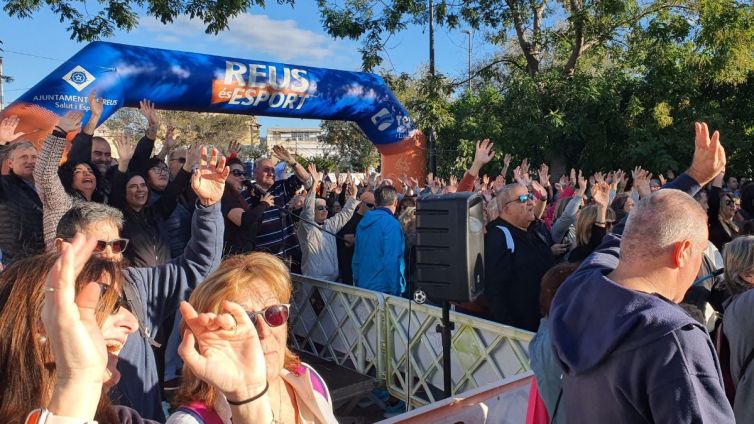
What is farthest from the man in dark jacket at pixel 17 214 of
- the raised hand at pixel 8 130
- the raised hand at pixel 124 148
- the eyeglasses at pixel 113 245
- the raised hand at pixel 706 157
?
the raised hand at pixel 706 157

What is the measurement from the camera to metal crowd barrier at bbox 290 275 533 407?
406cm

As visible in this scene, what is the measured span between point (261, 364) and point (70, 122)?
135 inches

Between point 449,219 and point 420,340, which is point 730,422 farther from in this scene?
point 420,340

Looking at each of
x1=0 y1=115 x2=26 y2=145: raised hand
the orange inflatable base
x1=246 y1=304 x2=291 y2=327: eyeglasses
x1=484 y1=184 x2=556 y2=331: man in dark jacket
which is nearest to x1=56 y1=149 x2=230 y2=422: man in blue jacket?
x1=246 y1=304 x2=291 y2=327: eyeglasses

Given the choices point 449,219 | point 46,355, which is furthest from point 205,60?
point 46,355

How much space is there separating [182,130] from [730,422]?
1738 inches

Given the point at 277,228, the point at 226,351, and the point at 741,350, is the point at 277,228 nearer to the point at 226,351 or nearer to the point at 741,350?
the point at 741,350

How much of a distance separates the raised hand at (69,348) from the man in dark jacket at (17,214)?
134 inches

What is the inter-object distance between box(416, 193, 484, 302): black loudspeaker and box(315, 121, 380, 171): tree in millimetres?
27640

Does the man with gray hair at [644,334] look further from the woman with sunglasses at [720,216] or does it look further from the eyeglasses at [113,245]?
the woman with sunglasses at [720,216]

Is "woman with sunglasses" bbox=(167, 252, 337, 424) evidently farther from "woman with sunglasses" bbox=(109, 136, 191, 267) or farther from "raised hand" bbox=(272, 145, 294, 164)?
"raised hand" bbox=(272, 145, 294, 164)

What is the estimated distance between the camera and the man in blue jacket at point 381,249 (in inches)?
215

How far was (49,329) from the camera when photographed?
116 cm

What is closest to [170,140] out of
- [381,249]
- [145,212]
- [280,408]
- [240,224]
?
[240,224]
